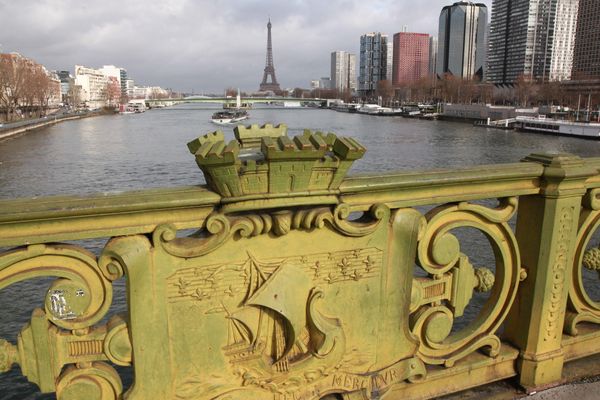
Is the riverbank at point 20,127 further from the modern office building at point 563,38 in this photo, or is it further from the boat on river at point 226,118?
the modern office building at point 563,38

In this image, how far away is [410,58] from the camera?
537 feet

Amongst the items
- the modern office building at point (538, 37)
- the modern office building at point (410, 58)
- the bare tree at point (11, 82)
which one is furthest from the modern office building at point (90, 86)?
the modern office building at point (538, 37)

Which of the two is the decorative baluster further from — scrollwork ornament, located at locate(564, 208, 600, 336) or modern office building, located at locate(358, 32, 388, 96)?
modern office building, located at locate(358, 32, 388, 96)

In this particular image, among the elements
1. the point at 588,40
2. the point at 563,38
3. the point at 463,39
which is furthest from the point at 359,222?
the point at 463,39

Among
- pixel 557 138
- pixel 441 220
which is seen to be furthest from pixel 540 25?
pixel 441 220

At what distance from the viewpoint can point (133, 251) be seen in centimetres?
175

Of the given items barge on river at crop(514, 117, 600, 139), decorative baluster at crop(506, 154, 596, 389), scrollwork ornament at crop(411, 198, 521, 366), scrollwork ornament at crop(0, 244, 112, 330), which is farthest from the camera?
barge on river at crop(514, 117, 600, 139)

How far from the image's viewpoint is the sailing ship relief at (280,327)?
196cm

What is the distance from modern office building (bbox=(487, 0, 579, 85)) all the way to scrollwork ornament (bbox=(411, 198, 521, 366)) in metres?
120

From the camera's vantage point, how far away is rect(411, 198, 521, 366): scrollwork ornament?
2197 millimetres

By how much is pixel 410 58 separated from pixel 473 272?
171 meters

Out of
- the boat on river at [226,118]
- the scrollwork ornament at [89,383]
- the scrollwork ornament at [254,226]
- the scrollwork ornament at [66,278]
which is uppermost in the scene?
the scrollwork ornament at [254,226]

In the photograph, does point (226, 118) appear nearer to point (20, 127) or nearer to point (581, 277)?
point (20, 127)

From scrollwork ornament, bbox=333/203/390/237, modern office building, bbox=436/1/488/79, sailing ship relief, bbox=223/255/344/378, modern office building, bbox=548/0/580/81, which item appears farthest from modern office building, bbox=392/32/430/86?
sailing ship relief, bbox=223/255/344/378
